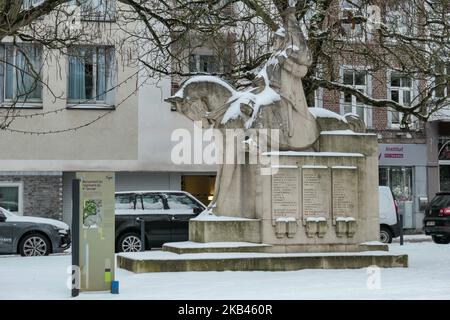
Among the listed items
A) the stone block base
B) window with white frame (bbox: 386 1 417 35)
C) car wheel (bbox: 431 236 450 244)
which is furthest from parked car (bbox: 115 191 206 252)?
car wheel (bbox: 431 236 450 244)

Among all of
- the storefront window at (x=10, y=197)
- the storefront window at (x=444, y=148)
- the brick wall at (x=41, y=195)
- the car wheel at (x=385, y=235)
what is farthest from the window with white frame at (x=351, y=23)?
the storefront window at (x=444, y=148)

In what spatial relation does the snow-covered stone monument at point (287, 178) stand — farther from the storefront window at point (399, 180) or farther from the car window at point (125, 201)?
the storefront window at point (399, 180)

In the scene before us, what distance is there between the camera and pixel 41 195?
28.6m

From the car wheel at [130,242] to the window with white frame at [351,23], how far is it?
7.50 meters

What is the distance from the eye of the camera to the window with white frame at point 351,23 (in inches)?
774

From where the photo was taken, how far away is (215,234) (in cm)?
1395

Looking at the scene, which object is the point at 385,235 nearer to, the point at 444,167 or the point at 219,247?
the point at 444,167

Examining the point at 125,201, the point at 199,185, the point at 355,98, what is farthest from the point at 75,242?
the point at 355,98

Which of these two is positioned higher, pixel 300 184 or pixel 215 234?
pixel 300 184

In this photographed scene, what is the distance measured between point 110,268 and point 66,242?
34.9 ft

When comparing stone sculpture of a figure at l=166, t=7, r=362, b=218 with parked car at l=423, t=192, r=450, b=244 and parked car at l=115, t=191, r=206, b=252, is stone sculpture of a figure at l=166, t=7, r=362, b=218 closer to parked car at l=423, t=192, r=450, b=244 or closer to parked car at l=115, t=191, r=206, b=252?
parked car at l=115, t=191, r=206, b=252

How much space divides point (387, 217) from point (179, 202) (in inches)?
274
